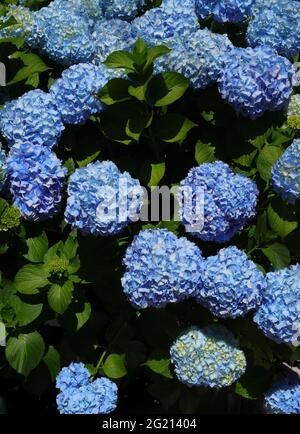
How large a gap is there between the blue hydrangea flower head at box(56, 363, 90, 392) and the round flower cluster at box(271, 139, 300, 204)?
751 mm

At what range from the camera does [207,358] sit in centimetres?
193

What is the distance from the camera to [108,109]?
209 cm

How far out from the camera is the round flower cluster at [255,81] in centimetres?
196

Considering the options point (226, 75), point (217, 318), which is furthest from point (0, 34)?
point (217, 318)

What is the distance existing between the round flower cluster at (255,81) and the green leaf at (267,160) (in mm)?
103

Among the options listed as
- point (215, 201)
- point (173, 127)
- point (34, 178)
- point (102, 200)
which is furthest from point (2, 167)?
point (215, 201)

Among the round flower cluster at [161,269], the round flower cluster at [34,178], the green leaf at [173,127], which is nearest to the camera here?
the round flower cluster at [161,269]

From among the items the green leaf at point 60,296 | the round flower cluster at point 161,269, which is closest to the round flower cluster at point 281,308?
the round flower cluster at point 161,269

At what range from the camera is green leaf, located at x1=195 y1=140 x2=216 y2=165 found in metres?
2.10

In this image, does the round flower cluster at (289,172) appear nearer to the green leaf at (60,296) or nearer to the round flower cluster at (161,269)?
the round flower cluster at (161,269)

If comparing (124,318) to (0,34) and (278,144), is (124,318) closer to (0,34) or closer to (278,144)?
(278,144)

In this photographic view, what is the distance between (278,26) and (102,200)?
779mm

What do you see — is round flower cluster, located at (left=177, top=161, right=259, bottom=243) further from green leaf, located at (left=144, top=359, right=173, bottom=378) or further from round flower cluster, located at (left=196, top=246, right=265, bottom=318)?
green leaf, located at (left=144, top=359, right=173, bottom=378)

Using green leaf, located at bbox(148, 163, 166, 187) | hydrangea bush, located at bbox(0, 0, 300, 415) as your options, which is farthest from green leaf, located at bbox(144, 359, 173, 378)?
green leaf, located at bbox(148, 163, 166, 187)
